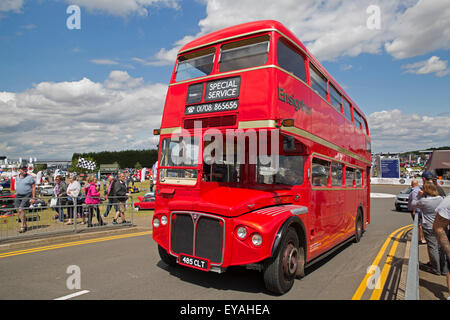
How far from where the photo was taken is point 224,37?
5.73 m

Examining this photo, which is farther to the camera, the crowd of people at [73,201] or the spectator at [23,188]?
the spectator at [23,188]

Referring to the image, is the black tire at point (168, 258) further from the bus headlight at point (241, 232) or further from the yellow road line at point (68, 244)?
the yellow road line at point (68, 244)

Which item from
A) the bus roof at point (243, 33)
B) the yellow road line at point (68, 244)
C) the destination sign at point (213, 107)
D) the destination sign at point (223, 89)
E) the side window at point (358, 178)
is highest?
the bus roof at point (243, 33)

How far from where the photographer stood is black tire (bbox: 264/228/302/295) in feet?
14.9

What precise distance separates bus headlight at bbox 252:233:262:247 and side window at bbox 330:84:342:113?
4.52m

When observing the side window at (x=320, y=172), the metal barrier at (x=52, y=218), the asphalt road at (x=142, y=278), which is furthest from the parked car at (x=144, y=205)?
the side window at (x=320, y=172)

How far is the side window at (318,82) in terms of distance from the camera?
21.0ft

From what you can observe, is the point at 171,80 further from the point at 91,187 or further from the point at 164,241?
the point at 91,187

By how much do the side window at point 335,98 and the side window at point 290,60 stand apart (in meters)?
1.98

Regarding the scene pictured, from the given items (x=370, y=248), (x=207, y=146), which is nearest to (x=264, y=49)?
(x=207, y=146)

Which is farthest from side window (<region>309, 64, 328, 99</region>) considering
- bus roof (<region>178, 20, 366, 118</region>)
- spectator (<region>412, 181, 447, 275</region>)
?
spectator (<region>412, 181, 447, 275</region>)

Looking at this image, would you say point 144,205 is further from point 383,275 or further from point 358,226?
point 383,275

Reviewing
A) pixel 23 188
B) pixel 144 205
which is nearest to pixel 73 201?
pixel 23 188

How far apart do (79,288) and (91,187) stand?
7.01m
